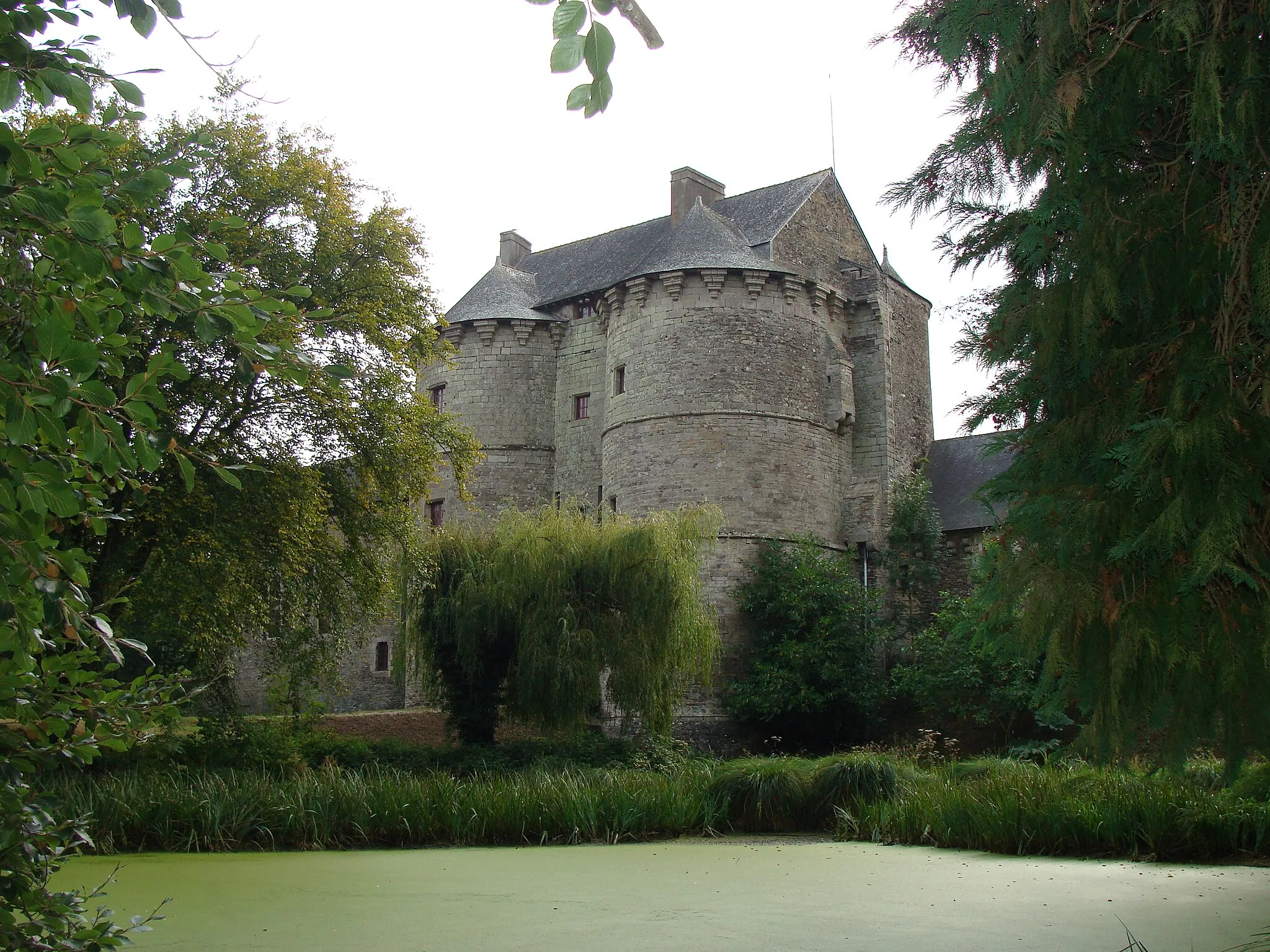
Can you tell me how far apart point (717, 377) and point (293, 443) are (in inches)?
415

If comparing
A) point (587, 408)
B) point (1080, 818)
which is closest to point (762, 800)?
point (1080, 818)

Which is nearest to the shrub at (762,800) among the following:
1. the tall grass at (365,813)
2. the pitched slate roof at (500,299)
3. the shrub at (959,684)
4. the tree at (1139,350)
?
the tall grass at (365,813)

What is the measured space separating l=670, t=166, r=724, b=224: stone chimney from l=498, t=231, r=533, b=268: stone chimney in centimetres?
597

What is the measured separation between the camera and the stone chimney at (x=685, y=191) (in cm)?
2580

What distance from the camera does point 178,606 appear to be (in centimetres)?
1154

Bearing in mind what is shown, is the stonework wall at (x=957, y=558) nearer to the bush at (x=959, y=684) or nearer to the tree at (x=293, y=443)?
the bush at (x=959, y=684)

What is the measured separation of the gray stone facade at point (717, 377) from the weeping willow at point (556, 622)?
16.8 feet

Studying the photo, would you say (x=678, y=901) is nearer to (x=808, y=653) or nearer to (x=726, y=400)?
(x=808, y=653)

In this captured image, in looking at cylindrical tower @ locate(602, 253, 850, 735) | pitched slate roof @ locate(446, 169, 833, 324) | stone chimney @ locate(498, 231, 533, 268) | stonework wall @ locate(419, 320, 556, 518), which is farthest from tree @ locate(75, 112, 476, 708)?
stone chimney @ locate(498, 231, 533, 268)

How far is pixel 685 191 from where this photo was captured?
25906 mm

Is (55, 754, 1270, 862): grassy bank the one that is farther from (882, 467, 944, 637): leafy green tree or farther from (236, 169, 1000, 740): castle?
(882, 467, 944, 637): leafy green tree

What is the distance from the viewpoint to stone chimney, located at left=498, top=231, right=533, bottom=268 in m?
30.5

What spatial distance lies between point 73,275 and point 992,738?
20.4 m

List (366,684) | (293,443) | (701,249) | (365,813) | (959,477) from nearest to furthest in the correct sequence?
(365,813) < (293,443) < (701,249) < (959,477) < (366,684)
